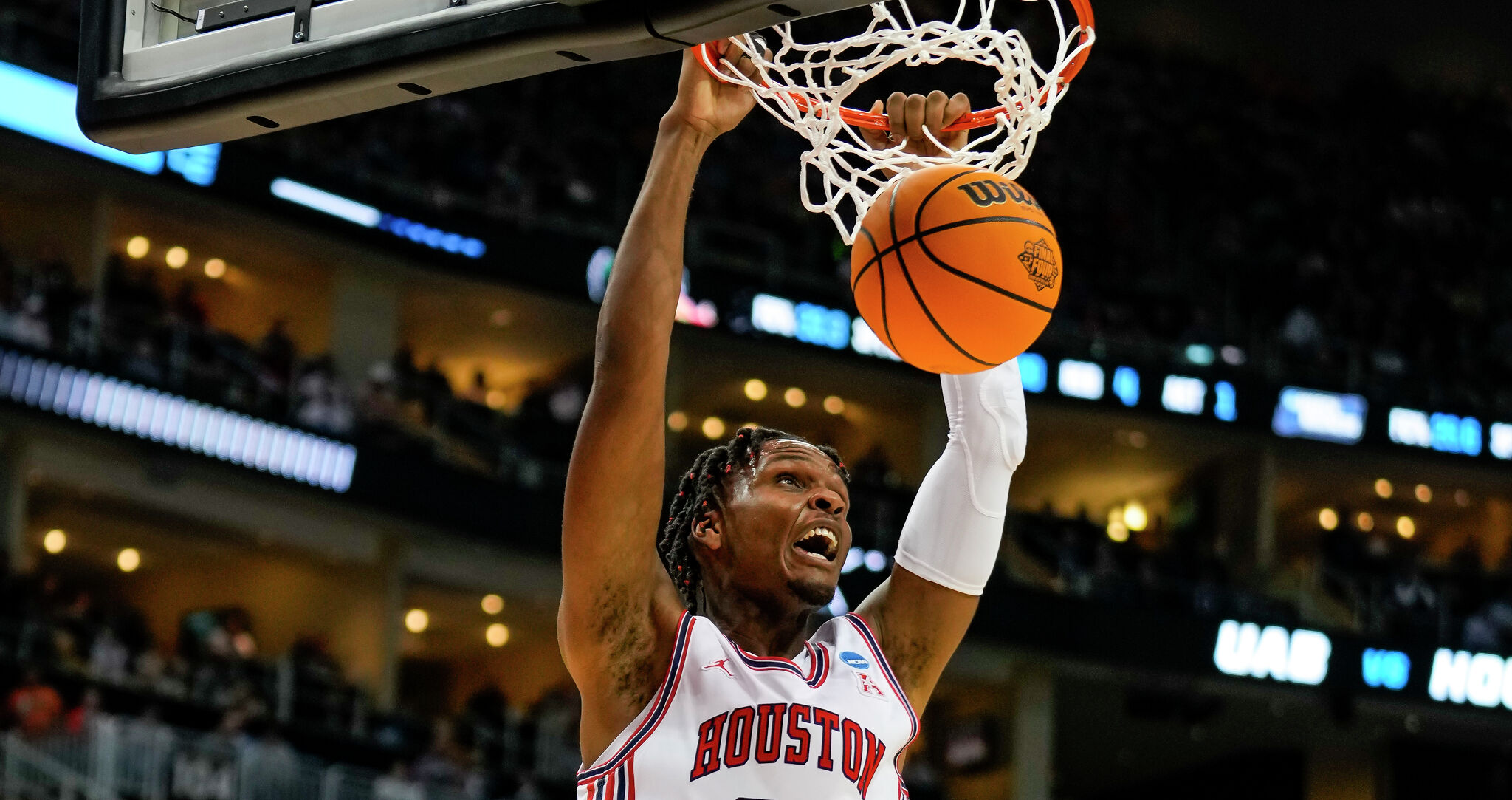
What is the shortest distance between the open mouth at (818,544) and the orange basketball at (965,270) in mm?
Answer: 457

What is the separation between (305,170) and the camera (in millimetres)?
19516

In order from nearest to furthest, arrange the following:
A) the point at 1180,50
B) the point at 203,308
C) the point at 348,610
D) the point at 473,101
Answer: the point at 203,308 < the point at 348,610 < the point at 473,101 < the point at 1180,50

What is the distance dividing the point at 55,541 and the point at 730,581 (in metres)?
17.8

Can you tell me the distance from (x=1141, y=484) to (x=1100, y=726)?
357cm

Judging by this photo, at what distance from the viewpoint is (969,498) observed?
373 cm

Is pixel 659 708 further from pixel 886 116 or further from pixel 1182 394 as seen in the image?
pixel 1182 394

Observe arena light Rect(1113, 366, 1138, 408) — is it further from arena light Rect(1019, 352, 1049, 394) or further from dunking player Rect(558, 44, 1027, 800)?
dunking player Rect(558, 44, 1027, 800)

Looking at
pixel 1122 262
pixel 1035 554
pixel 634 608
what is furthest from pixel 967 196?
pixel 1122 262

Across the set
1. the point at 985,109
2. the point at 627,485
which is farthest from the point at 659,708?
the point at 985,109

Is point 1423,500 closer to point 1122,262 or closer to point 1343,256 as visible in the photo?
point 1343,256

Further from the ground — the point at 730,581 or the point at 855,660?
the point at 730,581

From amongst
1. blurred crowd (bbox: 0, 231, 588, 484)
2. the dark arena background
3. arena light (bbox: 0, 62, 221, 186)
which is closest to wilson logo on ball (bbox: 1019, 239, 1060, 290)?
the dark arena background

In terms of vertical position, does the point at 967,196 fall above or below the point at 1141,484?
below

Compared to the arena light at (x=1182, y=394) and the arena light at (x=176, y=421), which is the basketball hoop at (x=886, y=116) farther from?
the arena light at (x=1182, y=394)
